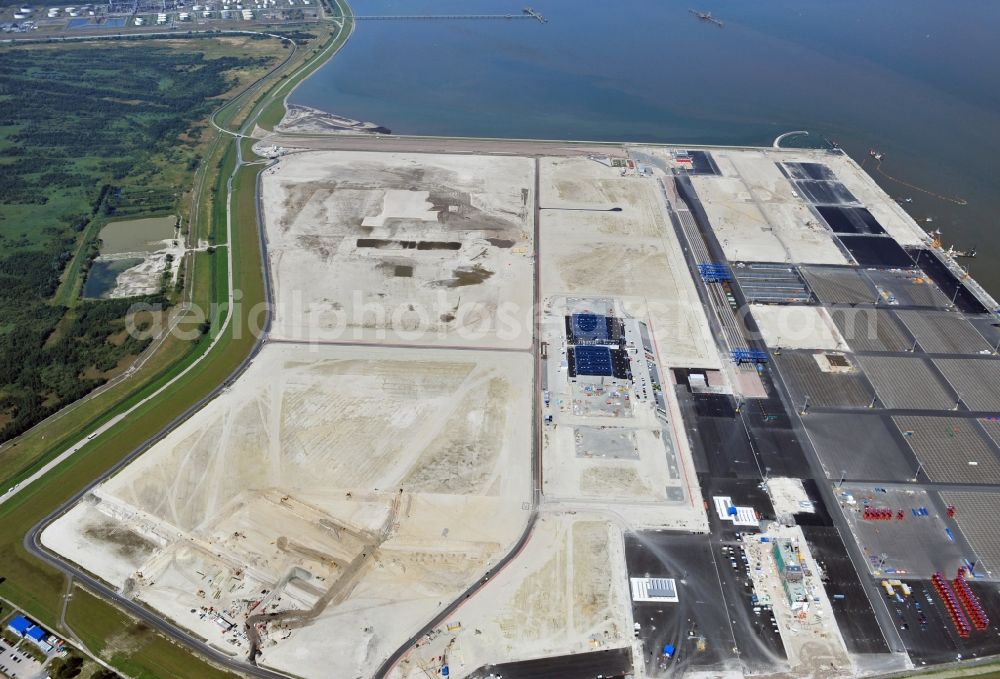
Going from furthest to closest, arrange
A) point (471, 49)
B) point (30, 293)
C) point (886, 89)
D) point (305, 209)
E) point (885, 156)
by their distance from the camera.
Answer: point (471, 49)
point (886, 89)
point (885, 156)
point (305, 209)
point (30, 293)

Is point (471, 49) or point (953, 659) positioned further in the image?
point (471, 49)

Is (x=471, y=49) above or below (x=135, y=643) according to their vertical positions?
above

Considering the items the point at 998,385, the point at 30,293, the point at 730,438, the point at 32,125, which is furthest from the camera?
the point at 32,125

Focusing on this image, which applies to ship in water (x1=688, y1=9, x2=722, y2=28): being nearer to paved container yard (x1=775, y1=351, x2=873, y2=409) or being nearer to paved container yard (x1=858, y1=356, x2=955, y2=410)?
paved container yard (x1=858, y1=356, x2=955, y2=410)

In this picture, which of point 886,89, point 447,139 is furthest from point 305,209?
point 886,89

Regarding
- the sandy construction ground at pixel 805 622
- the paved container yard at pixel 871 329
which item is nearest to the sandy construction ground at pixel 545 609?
the sandy construction ground at pixel 805 622

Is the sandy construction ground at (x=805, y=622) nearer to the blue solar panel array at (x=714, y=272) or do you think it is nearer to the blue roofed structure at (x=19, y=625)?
the blue solar panel array at (x=714, y=272)

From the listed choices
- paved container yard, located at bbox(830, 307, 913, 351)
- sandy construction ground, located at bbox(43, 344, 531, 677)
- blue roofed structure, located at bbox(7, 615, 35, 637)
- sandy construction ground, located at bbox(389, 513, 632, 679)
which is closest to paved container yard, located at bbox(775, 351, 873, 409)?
paved container yard, located at bbox(830, 307, 913, 351)

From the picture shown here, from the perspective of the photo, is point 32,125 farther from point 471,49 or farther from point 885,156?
point 885,156
